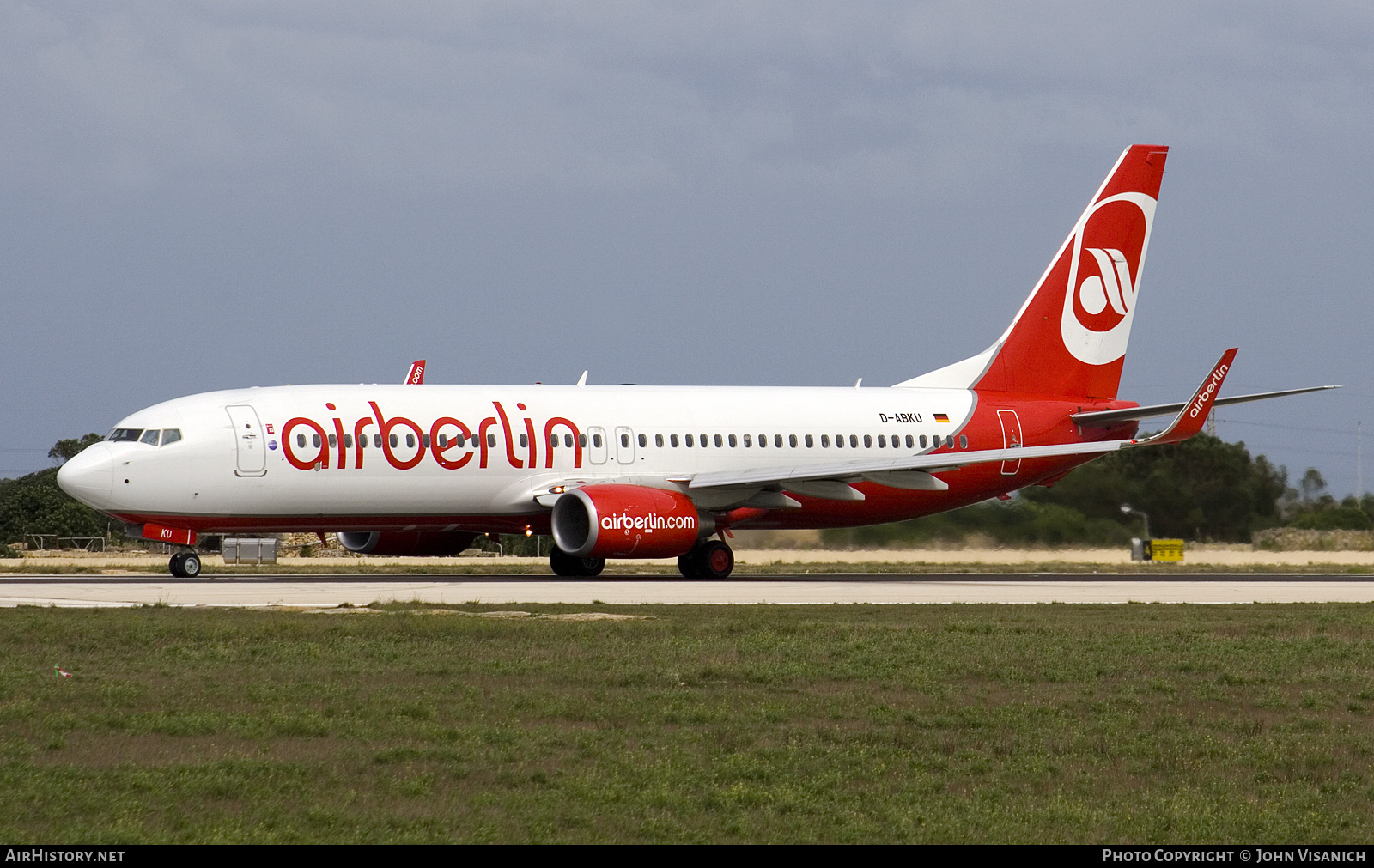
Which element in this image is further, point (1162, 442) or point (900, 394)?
point (900, 394)

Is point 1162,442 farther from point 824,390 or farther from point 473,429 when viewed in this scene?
point 473,429

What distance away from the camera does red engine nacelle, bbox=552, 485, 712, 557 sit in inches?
1180

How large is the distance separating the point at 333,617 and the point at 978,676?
26.7ft

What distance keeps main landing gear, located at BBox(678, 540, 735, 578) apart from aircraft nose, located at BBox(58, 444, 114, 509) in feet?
34.9

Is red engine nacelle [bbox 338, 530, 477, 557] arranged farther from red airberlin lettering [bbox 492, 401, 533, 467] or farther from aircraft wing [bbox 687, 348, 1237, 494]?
aircraft wing [bbox 687, 348, 1237, 494]

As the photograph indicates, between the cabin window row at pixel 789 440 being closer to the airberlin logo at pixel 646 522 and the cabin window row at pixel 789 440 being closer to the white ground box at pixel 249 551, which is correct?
the airberlin logo at pixel 646 522

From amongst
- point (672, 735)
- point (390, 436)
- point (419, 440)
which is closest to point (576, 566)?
point (419, 440)

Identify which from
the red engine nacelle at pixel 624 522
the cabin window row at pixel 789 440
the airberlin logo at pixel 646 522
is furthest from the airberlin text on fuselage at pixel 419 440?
the airberlin logo at pixel 646 522

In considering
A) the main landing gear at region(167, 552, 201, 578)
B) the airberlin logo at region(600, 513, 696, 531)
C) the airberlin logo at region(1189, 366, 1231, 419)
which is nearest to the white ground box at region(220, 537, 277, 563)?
the main landing gear at region(167, 552, 201, 578)

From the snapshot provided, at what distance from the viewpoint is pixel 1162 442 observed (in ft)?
103

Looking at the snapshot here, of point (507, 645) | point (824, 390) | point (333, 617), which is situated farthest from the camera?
point (824, 390)

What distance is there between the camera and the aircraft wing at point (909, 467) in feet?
103
